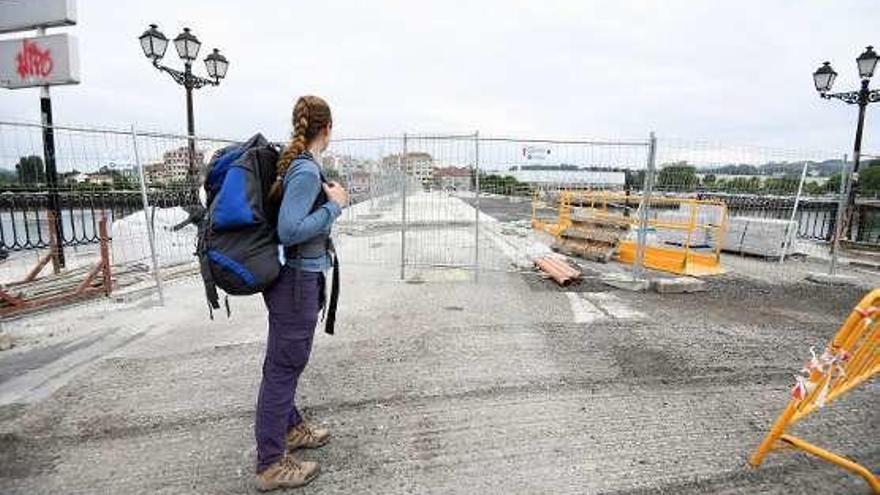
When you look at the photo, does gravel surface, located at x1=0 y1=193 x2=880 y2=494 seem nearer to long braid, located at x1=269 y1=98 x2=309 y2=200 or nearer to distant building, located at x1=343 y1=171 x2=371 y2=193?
long braid, located at x1=269 y1=98 x2=309 y2=200

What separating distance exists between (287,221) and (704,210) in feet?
37.8

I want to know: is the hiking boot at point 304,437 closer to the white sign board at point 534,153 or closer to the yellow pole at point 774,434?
the yellow pole at point 774,434

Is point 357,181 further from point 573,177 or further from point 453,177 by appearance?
point 573,177

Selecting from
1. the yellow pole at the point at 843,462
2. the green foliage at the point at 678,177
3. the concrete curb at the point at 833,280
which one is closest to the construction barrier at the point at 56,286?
the yellow pole at the point at 843,462

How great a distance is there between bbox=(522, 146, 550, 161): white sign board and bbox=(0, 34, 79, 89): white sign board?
256 inches

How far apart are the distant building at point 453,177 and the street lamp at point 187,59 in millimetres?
4671

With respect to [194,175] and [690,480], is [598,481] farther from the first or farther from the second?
[194,175]

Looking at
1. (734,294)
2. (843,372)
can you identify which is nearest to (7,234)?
(843,372)

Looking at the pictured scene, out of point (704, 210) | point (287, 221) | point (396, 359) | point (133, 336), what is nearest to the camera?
point (287, 221)

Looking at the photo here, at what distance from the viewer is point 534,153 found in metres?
7.82

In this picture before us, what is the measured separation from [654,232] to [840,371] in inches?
330

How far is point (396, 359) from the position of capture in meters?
4.40

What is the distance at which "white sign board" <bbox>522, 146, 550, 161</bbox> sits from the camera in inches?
302

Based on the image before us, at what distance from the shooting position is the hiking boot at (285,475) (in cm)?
256
